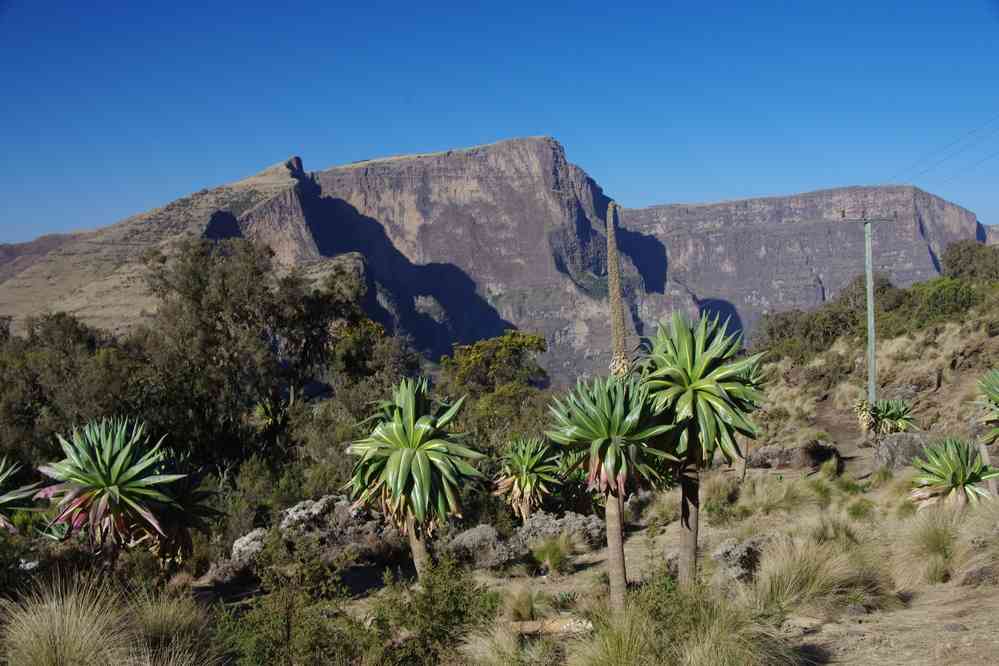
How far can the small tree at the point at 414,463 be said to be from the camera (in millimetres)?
8516

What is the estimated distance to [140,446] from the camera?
9852 mm

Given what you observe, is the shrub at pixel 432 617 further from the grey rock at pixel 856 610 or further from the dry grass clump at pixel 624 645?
the grey rock at pixel 856 610

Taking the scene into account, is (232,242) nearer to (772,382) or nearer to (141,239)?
(772,382)

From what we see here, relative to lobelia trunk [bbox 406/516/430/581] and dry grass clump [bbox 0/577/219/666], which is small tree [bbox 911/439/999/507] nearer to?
lobelia trunk [bbox 406/516/430/581]

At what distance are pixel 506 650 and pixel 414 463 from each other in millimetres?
2649

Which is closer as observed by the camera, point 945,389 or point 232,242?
point 945,389

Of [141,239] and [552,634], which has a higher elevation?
[141,239]

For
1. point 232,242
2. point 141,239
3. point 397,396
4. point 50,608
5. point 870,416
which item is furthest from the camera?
point 141,239

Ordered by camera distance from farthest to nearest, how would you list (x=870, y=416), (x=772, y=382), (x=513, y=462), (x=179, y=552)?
1. (x=772, y=382)
2. (x=870, y=416)
3. (x=513, y=462)
4. (x=179, y=552)

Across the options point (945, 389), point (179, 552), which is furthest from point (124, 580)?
point (945, 389)

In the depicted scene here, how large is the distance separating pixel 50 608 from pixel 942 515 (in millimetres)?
9734

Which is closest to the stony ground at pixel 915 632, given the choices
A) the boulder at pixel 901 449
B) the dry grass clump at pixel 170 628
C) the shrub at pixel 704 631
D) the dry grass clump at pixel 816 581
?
the dry grass clump at pixel 816 581

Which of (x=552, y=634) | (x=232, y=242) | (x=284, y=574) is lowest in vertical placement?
(x=552, y=634)

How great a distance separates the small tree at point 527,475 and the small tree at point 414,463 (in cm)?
543
